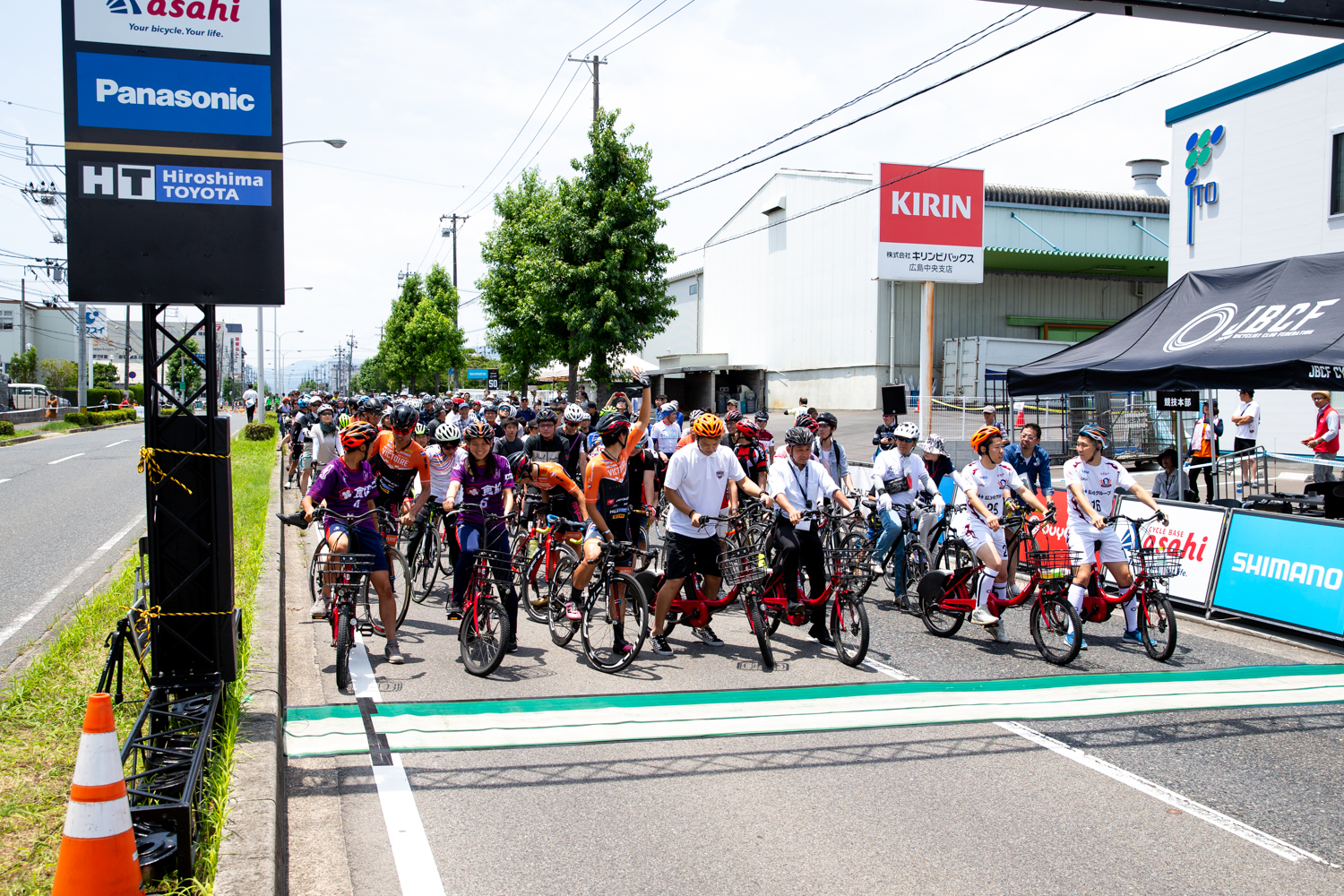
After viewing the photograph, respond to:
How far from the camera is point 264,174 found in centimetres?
550

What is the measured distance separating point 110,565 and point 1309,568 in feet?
41.6

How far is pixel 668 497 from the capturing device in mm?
7512

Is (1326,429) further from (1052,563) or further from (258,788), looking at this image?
(258,788)

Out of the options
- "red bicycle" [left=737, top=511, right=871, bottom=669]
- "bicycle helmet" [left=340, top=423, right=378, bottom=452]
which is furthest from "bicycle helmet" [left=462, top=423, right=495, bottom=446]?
"red bicycle" [left=737, top=511, right=871, bottom=669]

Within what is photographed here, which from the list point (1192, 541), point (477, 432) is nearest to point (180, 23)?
point (477, 432)

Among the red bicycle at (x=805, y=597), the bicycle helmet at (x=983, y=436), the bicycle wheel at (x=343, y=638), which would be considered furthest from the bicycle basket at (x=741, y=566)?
the bicycle wheel at (x=343, y=638)

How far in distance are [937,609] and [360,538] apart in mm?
4904

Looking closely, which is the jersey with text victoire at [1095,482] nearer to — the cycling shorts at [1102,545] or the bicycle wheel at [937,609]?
the cycling shorts at [1102,545]

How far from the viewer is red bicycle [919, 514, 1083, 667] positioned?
7.71m

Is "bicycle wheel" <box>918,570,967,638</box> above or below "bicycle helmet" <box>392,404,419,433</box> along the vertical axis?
below

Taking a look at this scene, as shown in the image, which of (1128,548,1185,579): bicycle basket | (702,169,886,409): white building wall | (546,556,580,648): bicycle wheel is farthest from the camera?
(702,169,886,409): white building wall

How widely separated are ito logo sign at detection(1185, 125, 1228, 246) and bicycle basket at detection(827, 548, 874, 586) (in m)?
19.0

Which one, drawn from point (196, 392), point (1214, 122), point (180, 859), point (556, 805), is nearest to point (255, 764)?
point (180, 859)

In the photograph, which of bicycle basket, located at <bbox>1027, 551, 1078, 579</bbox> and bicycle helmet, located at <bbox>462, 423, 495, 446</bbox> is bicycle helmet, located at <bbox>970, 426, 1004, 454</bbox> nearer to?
bicycle basket, located at <bbox>1027, 551, 1078, 579</bbox>
